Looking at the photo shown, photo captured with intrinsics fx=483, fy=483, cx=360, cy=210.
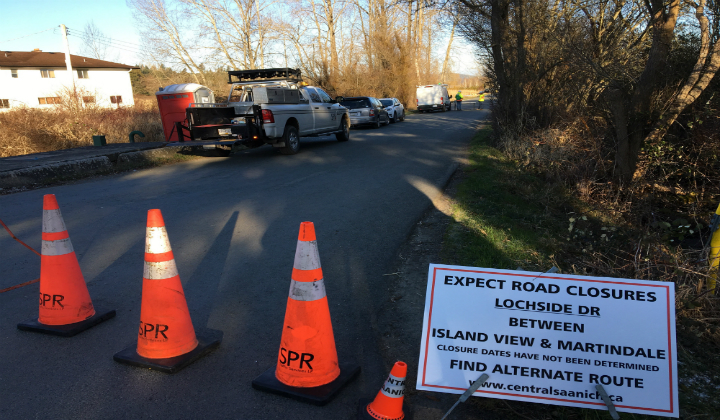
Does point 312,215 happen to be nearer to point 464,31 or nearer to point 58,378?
point 58,378

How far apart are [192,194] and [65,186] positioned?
3.22 m

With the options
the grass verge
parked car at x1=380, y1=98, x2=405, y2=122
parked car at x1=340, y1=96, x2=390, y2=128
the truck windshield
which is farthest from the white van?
the grass verge

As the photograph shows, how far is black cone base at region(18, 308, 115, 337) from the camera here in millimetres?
3637

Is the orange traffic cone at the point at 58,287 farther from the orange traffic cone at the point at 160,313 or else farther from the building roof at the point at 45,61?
the building roof at the point at 45,61

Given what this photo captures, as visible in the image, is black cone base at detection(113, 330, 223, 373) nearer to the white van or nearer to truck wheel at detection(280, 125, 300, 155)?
truck wheel at detection(280, 125, 300, 155)

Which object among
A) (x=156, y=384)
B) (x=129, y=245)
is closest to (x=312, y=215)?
(x=129, y=245)

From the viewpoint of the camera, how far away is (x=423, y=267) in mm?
4887

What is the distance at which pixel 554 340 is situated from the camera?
2660mm

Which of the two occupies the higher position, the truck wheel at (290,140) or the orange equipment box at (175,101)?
the orange equipment box at (175,101)

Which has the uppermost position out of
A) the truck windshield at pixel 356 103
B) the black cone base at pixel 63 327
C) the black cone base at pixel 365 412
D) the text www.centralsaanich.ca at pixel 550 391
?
the truck windshield at pixel 356 103

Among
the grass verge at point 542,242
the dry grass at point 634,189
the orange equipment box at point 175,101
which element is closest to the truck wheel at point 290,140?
the orange equipment box at point 175,101

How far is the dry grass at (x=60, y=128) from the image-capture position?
48.6 ft

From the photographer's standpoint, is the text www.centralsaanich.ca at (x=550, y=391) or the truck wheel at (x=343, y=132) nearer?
the text www.centralsaanich.ca at (x=550, y=391)

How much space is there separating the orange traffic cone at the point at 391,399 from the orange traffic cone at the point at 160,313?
1.39 meters
